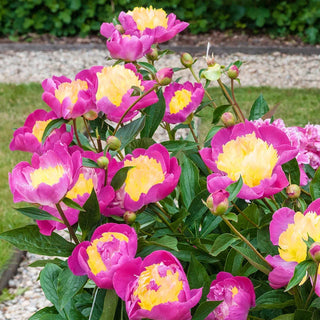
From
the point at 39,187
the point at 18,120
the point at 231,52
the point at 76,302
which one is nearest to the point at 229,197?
the point at 39,187

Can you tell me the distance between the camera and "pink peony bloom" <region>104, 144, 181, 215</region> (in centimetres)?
82

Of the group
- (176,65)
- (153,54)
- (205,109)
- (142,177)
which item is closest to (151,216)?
(142,177)

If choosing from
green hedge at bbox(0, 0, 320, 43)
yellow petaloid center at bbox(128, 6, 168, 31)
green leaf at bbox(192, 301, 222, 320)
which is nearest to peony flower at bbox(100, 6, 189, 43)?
yellow petaloid center at bbox(128, 6, 168, 31)

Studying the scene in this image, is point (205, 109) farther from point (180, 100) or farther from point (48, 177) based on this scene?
point (48, 177)

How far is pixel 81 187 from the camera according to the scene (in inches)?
32.7

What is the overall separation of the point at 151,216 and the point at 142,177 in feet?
0.41

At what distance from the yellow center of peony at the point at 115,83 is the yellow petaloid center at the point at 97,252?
9.5 inches

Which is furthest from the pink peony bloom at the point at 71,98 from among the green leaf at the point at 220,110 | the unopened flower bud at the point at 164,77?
the green leaf at the point at 220,110

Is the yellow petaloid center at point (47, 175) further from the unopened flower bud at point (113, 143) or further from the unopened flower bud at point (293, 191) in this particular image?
the unopened flower bud at point (293, 191)

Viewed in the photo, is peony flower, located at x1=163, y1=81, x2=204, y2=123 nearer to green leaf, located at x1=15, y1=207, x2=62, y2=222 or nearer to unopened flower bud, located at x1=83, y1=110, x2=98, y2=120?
unopened flower bud, located at x1=83, y1=110, x2=98, y2=120

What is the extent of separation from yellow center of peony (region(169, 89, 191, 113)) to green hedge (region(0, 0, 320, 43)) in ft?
15.5

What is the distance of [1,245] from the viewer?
2773mm

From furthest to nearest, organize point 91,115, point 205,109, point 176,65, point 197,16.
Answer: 1. point 197,16
2. point 176,65
3. point 205,109
4. point 91,115

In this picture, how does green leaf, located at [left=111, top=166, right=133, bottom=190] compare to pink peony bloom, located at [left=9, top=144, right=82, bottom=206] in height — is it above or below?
below
